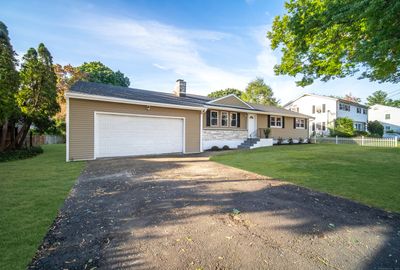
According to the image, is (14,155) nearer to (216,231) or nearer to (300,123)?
(216,231)

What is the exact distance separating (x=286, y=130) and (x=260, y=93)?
19.7 metres

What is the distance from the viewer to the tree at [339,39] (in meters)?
4.91

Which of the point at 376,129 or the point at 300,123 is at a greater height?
the point at 300,123

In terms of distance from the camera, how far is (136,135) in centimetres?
1158

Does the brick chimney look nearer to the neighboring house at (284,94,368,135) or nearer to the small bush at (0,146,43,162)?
the small bush at (0,146,43,162)

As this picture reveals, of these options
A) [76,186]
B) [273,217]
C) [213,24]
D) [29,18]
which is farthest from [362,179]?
[29,18]

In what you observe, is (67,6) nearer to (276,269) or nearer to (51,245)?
(51,245)

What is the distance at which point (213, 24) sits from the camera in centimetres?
1313

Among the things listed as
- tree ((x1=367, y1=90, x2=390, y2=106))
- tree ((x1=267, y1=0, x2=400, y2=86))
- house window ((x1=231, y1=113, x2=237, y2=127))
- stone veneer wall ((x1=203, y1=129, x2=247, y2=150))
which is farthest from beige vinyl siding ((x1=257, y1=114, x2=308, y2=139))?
tree ((x1=367, y1=90, x2=390, y2=106))

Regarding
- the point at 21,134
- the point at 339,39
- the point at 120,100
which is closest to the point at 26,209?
the point at 120,100

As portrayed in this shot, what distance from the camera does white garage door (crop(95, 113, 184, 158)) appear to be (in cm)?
1061

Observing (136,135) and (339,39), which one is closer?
(339,39)

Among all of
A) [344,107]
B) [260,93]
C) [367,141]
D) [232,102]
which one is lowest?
[367,141]

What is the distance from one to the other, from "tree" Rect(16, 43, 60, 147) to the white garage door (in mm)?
5537
